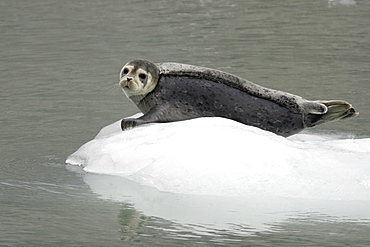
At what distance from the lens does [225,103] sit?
6453mm

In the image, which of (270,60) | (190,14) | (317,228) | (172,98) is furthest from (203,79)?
(190,14)

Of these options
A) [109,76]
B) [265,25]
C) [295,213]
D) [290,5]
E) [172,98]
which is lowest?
[295,213]

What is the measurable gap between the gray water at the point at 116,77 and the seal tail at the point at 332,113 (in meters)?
0.84

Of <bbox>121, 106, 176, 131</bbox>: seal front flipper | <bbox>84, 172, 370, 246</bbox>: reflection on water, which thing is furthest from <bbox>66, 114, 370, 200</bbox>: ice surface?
<bbox>121, 106, 176, 131</bbox>: seal front flipper

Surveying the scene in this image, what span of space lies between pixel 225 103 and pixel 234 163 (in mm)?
1241

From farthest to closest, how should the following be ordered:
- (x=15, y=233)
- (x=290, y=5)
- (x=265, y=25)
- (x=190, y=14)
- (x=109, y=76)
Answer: (x=290, y=5) → (x=190, y=14) → (x=265, y=25) → (x=109, y=76) → (x=15, y=233)

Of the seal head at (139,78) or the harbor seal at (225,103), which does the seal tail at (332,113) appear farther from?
the seal head at (139,78)

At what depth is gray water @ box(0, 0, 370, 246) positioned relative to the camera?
4578 millimetres

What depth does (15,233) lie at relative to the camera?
459 cm

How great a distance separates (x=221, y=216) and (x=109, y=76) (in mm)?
6165

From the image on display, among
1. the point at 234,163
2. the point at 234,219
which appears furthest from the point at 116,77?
the point at 234,219

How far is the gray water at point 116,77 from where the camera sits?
4.58 metres

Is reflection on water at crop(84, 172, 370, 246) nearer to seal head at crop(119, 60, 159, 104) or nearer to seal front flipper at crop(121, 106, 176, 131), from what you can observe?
seal front flipper at crop(121, 106, 176, 131)

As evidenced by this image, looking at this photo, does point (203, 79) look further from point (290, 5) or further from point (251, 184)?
point (290, 5)
